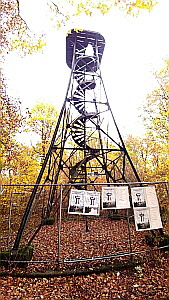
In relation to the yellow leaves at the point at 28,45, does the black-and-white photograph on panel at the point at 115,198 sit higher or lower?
lower

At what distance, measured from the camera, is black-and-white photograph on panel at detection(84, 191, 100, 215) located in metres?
2.21

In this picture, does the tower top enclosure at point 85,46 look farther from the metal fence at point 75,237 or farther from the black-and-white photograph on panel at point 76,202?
the black-and-white photograph on panel at point 76,202

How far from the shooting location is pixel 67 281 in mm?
1883

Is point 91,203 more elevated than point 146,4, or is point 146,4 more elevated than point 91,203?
point 146,4

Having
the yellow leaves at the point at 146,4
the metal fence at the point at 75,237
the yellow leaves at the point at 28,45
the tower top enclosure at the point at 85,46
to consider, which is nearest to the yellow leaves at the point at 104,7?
the yellow leaves at the point at 146,4

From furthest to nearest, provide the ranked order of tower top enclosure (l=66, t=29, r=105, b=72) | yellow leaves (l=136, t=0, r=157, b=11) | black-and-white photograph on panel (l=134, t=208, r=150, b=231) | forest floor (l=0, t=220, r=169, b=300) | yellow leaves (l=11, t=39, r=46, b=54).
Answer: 1. tower top enclosure (l=66, t=29, r=105, b=72)
2. yellow leaves (l=11, t=39, r=46, b=54)
3. black-and-white photograph on panel (l=134, t=208, r=150, b=231)
4. yellow leaves (l=136, t=0, r=157, b=11)
5. forest floor (l=0, t=220, r=169, b=300)

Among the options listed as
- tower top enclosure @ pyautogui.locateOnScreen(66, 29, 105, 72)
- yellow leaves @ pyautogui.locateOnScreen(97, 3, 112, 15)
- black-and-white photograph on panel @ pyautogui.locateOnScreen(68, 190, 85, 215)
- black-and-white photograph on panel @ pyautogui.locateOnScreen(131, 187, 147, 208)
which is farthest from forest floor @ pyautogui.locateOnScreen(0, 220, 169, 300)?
tower top enclosure @ pyautogui.locateOnScreen(66, 29, 105, 72)

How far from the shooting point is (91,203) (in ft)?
7.39

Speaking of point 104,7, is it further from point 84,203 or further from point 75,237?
point 75,237

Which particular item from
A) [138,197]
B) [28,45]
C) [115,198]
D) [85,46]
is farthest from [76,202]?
[85,46]

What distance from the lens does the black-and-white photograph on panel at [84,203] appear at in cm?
220

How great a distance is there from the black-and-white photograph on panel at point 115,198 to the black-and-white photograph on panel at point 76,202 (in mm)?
261

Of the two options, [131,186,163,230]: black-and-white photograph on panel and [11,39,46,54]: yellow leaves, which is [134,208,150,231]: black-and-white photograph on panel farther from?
[11,39,46,54]: yellow leaves

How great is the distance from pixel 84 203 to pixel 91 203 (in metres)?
0.09
